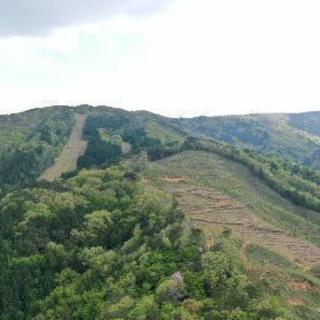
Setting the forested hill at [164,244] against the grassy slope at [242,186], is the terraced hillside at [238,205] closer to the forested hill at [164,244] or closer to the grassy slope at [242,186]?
the grassy slope at [242,186]

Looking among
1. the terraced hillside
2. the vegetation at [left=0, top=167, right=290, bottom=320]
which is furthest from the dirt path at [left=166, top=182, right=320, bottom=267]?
the vegetation at [left=0, top=167, right=290, bottom=320]

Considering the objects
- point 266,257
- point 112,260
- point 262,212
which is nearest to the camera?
point 112,260

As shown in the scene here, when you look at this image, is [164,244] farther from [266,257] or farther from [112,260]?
[266,257]

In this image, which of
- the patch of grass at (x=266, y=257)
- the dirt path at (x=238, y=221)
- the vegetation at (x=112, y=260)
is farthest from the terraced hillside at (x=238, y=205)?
the vegetation at (x=112, y=260)

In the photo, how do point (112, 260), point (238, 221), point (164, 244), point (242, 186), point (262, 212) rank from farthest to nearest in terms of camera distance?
1. point (242, 186)
2. point (262, 212)
3. point (238, 221)
4. point (112, 260)
5. point (164, 244)

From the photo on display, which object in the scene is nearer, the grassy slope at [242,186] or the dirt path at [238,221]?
the dirt path at [238,221]

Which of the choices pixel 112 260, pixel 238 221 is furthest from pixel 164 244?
pixel 238 221

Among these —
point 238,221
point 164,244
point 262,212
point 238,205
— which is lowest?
point 262,212
